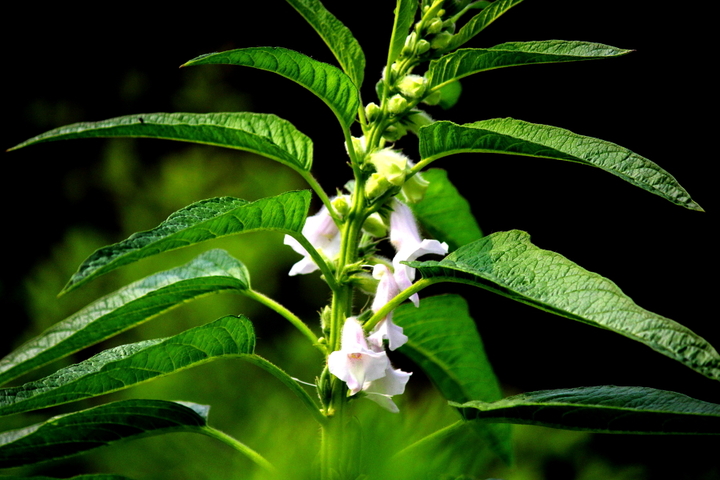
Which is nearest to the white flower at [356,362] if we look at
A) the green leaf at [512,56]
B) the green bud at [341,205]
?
the green bud at [341,205]

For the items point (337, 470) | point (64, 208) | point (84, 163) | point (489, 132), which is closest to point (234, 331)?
point (337, 470)

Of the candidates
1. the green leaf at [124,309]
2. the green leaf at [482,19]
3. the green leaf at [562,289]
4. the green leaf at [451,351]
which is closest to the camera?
the green leaf at [562,289]

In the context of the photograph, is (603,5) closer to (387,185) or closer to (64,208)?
(64,208)

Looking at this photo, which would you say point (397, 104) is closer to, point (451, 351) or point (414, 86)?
point (414, 86)

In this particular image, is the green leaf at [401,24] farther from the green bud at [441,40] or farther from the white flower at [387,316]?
the white flower at [387,316]

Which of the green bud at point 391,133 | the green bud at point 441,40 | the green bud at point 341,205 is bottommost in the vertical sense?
the green bud at point 341,205

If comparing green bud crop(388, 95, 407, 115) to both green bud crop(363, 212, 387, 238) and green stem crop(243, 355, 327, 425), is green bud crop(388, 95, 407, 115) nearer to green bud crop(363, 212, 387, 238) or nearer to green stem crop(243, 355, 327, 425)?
green bud crop(363, 212, 387, 238)

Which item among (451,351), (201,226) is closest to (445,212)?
(451,351)
